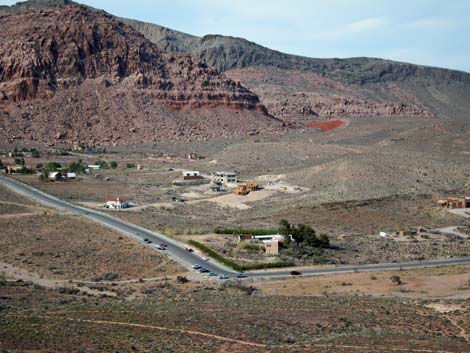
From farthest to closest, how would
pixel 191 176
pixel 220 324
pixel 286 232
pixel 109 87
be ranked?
1. pixel 109 87
2. pixel 191 176
3. pixel 286 232
4. pixel 220 324

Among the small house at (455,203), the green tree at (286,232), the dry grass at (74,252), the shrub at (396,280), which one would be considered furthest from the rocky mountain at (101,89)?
the shrub at (396,280)

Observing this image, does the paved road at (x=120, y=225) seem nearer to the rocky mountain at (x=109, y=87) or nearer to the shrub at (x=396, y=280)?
the shrub at (x=396, y=280)

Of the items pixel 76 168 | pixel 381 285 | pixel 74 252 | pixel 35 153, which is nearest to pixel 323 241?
pixel 381 285

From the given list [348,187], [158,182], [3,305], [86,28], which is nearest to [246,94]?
[86,28]

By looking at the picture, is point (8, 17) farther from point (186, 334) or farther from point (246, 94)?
point (186, 334)

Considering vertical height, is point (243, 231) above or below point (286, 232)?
below

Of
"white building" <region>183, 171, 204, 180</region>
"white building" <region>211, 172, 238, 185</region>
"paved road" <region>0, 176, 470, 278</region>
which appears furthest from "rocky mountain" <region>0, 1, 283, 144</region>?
"paved road" <region>0, 176, 470, 278</region>

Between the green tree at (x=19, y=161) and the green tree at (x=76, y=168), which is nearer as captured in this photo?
the green tree at (x=76, y=168)

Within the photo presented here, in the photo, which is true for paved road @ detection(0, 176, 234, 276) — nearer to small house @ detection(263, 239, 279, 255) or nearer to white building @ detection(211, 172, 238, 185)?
small house @ detection(263, 239, 279, 255)

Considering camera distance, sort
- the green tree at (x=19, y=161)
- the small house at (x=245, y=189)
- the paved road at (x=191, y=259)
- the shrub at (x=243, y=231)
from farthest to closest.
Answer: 1. the green tree at (x=19, y=161)
2. the small house at (x=245, y=189)
3. the shrub at (x=243, y=231)
4. the paved road at (x=191, y=259)

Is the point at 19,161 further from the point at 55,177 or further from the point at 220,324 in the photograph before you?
the point at 220,324
